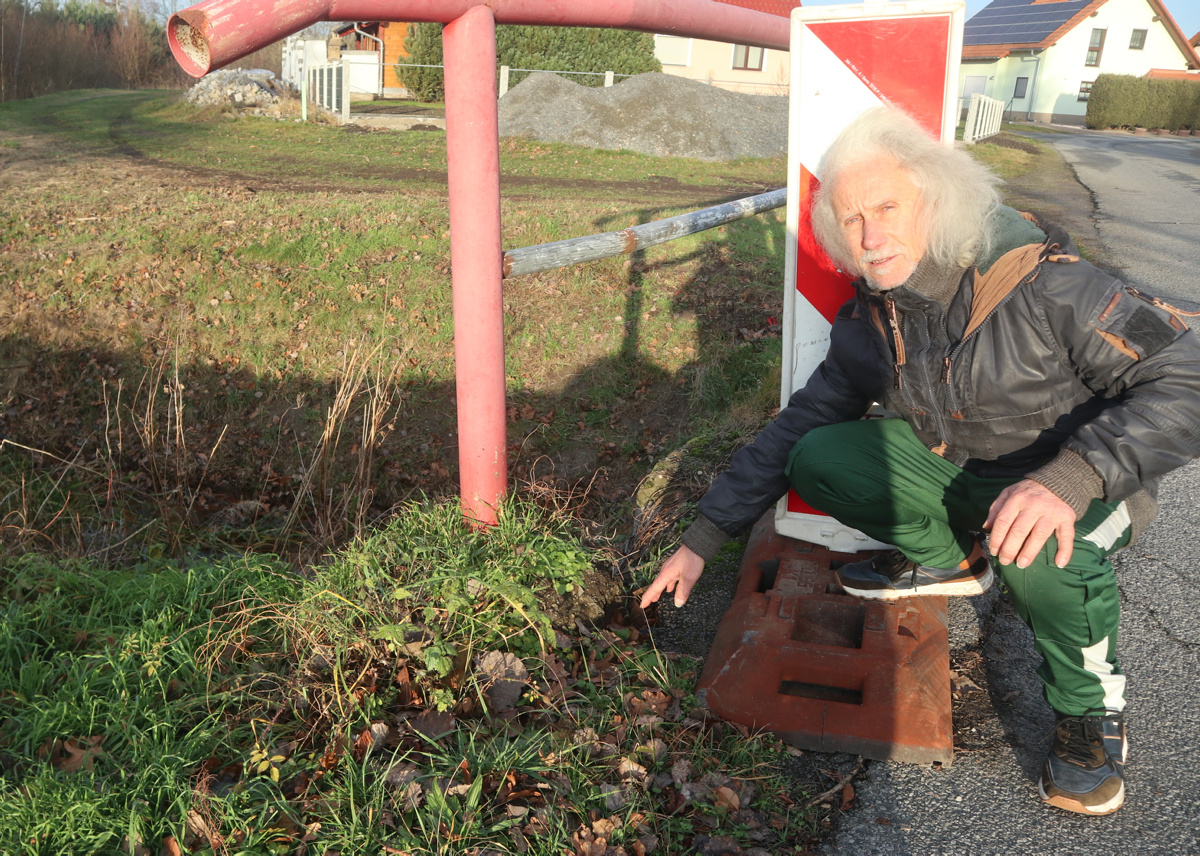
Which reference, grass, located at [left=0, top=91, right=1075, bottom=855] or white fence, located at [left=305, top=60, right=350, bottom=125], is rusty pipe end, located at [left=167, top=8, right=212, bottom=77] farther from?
white fence, located at [left=305, top=60, right=350, bottom=125]

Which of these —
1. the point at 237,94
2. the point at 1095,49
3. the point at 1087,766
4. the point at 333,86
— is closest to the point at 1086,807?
the point at 1087,766

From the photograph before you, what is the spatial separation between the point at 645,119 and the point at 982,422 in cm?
1607

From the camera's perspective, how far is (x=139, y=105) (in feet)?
65.7

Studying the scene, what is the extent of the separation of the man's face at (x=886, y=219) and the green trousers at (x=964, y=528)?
18.6 inches

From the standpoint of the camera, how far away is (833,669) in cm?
223

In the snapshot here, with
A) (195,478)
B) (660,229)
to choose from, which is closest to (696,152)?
(195,478)

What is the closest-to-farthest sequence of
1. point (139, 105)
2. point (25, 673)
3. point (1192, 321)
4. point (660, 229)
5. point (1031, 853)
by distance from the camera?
point (1031, 853) → point (25, 673) → point (660, 229) → point (1192, 321) → point (139, 105)

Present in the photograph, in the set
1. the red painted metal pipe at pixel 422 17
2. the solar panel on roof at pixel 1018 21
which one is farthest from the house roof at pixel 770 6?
the solar panel on roof at pixel 1018 21

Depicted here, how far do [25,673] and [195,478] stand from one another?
3.84 m

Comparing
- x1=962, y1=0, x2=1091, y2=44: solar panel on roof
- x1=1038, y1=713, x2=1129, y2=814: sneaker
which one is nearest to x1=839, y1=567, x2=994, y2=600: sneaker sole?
x1=1038, y1=713, x2=1129, y2=814: sneaker

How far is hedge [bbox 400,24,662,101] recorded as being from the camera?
2470 cm

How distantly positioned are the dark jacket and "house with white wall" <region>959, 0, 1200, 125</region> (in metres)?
42.5

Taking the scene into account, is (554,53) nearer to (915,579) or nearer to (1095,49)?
(915,579)

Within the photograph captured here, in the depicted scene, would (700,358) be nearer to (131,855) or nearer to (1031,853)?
(1031,853)
